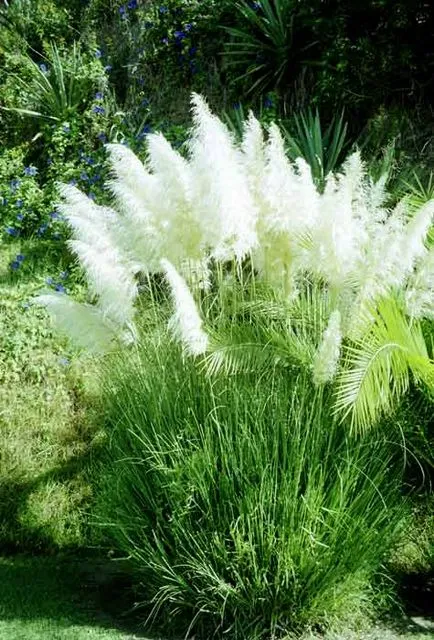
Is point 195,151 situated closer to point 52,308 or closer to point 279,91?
point 52,308

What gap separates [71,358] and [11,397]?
0.58 metres

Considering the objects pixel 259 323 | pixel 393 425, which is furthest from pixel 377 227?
pixel 393 425

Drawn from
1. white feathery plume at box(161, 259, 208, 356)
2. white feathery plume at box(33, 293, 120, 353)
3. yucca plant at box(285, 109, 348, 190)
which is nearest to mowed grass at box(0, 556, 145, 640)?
white feathery plume at box(33, 293, 120, 353)

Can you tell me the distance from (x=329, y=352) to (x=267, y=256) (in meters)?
0.73

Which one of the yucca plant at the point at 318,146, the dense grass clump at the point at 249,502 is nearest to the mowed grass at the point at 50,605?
the dense grass clump at the point at 249,502

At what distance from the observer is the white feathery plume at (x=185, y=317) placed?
3.89 meters

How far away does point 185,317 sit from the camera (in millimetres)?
3889

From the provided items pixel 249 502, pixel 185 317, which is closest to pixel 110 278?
pixel 185 317

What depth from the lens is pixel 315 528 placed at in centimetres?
409

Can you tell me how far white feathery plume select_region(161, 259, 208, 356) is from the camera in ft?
12.8

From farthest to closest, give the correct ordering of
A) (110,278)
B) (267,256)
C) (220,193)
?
(267,256) < (110,278) < (220,193)

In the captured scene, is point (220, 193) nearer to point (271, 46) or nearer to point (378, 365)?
point (378, 365)

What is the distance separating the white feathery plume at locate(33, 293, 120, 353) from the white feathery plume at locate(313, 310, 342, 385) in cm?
107

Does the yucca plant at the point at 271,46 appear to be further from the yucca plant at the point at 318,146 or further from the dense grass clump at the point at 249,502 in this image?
the dense grass clump at the point at 249,502
